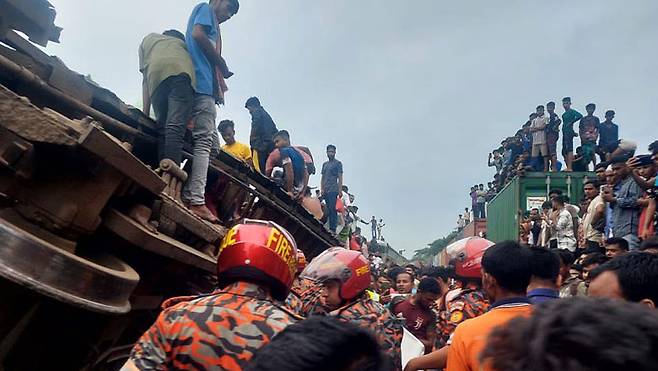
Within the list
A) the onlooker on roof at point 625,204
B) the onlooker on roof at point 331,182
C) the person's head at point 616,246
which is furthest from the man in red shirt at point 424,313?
the onlooker on roof at point 331,182

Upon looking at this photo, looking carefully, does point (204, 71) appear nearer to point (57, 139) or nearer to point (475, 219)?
point (57, 139)

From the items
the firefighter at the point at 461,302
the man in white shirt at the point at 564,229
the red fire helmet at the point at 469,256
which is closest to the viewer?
the firefighter at the point at 461,302

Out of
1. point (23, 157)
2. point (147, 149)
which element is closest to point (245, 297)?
point (23, 157)

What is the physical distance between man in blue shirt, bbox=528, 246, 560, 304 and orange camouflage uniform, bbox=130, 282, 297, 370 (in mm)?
1732

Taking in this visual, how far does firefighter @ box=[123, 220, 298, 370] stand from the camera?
218 cm

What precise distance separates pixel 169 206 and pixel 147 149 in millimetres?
1299

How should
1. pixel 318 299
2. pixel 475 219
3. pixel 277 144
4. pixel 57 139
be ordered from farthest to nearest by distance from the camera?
pixel 475 219
pixel 277 144
pixel 318 299
pixel 57 139

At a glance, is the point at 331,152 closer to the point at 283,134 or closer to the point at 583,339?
the point at 283,134

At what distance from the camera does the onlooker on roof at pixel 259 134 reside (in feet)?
33.2

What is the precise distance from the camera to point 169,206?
3896 millimetres

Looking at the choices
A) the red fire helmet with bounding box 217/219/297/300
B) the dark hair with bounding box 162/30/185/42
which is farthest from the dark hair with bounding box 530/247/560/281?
the dark hair with bounding box 162/30/185/42

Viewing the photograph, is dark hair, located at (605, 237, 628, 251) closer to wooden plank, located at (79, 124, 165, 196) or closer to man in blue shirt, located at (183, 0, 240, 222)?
man in blue shirt, located at (183, 0, 240, 222)

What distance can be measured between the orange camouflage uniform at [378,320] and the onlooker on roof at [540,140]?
39.9ft

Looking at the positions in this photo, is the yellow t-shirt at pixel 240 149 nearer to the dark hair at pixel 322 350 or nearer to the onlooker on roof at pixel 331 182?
the onlooker on roof at pixel 331 182
